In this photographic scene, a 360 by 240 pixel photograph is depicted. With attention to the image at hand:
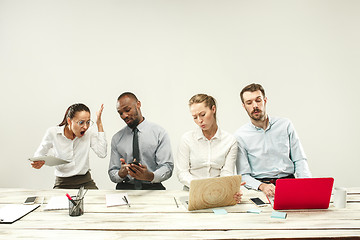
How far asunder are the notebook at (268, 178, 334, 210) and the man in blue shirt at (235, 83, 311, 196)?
0.77 metres

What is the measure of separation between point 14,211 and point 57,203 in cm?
23

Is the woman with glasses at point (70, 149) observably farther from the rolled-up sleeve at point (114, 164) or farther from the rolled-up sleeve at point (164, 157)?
the rolled-up sleeve at point (164, 157)

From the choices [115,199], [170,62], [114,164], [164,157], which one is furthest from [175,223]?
[170,62]

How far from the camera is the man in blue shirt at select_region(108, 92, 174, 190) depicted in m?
2.42

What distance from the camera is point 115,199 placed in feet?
5.66

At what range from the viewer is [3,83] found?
3.21 m

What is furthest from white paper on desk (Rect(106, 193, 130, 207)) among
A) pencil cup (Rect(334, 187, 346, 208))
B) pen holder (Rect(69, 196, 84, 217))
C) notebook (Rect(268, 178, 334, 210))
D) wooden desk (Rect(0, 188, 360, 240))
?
pencil cup (Rect(334, 187, 346, 208))

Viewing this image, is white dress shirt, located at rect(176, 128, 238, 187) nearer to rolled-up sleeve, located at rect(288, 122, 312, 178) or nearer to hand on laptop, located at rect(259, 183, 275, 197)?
hand on laptop, located at rect(259, 183, 275, 197)

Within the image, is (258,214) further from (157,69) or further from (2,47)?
(2,47)

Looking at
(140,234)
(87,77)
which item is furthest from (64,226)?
(87,77)

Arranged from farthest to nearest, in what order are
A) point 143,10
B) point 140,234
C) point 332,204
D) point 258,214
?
point 143,10, point 332,204, point 258,214, point 140,234

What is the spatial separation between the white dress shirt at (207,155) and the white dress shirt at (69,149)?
2.69 ft

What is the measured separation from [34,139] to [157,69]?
1.74 meters

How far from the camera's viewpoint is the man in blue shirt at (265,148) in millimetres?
2344
